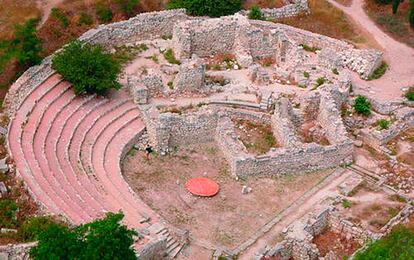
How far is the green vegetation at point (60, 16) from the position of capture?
45031mm

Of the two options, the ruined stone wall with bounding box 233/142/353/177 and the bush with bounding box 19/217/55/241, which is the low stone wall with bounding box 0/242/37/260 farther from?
the ruined stone wall with bounding box 233/142/353/177

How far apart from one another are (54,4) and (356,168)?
21.3 m

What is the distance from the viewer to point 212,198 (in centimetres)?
3641

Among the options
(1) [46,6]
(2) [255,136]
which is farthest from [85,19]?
(2) [255,136]

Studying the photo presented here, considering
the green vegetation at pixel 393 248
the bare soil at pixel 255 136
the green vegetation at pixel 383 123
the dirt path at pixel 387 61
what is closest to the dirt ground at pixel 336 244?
the green vegetation at pixel 393 248

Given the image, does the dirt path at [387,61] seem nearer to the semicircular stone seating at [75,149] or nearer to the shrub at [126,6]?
the shrub at [126,6]

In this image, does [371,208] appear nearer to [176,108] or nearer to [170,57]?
[176,108]

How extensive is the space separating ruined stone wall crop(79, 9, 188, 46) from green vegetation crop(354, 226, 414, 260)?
2180cm

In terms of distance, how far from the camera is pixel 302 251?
32438 millimetres

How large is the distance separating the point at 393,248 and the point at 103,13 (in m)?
25.6

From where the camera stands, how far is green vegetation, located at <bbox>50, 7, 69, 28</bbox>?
148 feet

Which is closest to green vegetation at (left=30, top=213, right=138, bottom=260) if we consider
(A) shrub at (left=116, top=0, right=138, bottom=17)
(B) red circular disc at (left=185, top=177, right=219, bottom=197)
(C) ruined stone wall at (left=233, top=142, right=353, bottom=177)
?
(B) red circular disc at (left=185, top=177, right=219, bottom=197)

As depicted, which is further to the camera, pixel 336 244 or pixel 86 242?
pixel 336 244

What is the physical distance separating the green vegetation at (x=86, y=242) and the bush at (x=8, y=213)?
10.6ft
